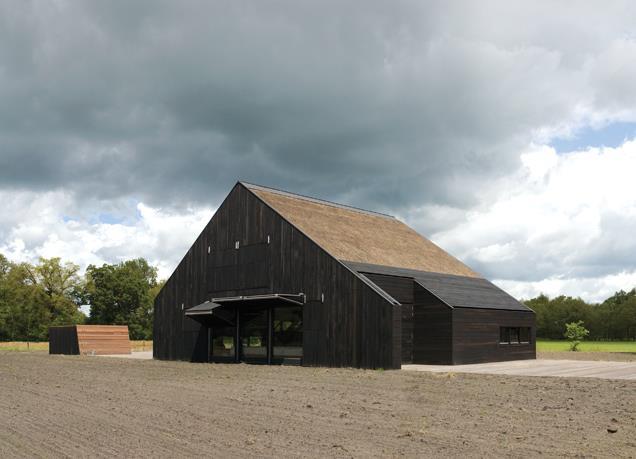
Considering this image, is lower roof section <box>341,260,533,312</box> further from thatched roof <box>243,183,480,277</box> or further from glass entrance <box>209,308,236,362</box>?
glass entrance <box>209,308,236,362</box>

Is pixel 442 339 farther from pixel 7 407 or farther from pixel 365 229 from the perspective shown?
pixel 7 407

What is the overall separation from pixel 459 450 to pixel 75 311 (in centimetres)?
7368

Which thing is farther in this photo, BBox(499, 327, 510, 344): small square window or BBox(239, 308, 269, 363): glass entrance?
BBox(499, 327, 510, 344): small square window

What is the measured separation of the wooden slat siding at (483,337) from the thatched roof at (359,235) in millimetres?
4154

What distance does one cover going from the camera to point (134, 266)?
Result: 9100 centimetres

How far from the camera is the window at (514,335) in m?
30.4

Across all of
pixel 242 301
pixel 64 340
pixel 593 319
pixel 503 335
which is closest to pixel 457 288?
pixel 503 335

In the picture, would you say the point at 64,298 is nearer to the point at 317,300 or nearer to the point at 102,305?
the point at 102,305

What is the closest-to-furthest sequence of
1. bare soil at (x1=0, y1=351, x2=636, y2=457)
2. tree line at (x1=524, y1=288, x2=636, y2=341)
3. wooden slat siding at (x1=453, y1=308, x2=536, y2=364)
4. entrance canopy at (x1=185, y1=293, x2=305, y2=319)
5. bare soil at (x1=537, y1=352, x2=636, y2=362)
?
bare soil at (x1=0, y1=351, x2=636, y2=457)
entrance canopy at (x1=185, y1=293, x2=305, y2=319)
wooden slat siding at (x1=453, y1=308, x2=536, y2=364)
bare soil at (x1=537, y1=352, x2=636, y2=362)
tree line at (x1=524, y1=288, x2=636, y2=341)

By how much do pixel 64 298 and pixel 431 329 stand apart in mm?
58362

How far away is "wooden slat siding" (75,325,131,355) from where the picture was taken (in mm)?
38938

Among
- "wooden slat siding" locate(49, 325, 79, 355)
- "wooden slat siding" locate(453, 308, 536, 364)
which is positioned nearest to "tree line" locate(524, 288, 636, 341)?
"wooden slat siding" locate(453, 308, 536, 364)

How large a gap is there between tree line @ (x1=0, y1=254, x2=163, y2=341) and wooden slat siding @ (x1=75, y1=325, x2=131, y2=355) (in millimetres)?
35305

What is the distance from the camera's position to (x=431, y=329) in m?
27.1
